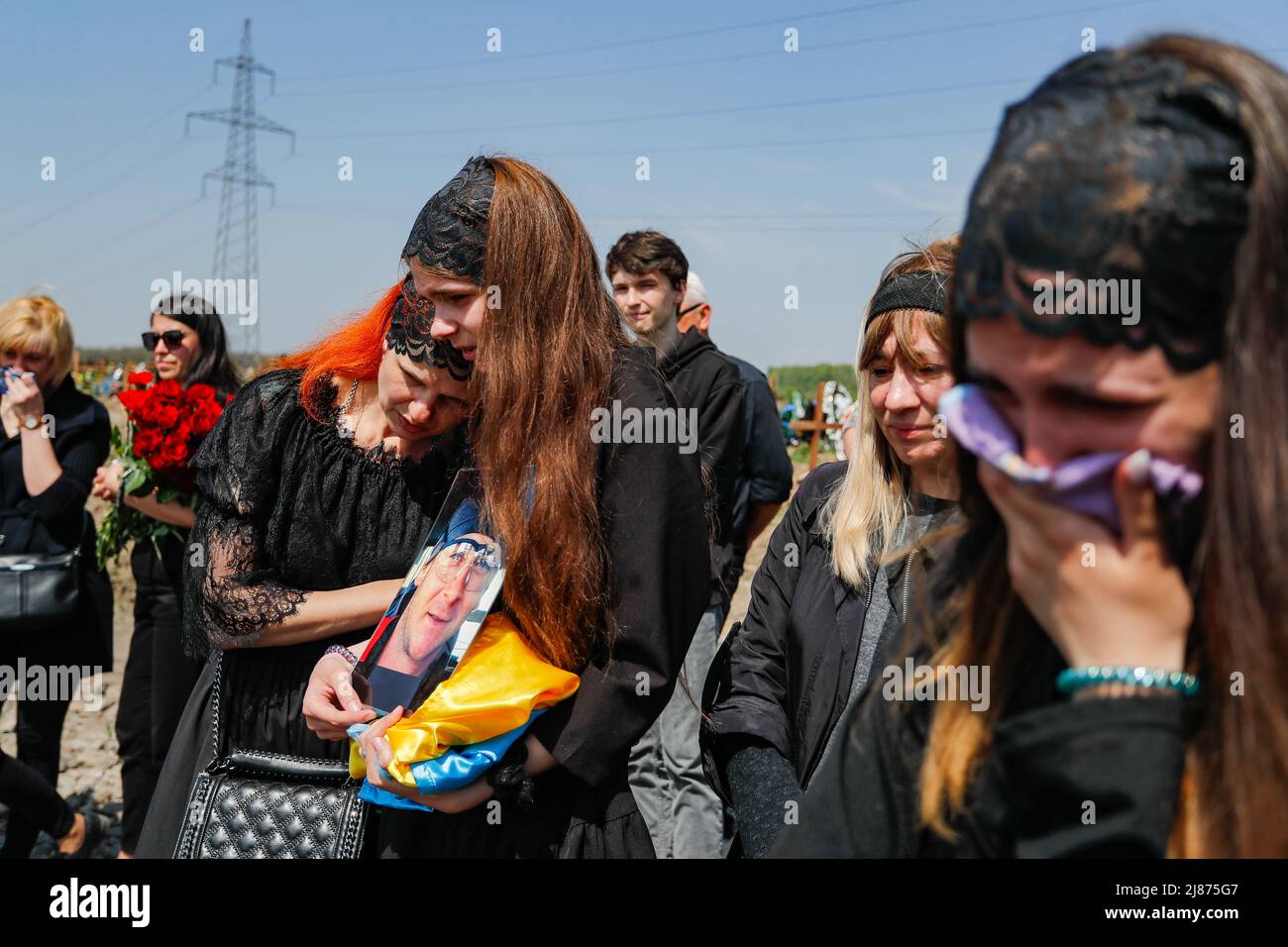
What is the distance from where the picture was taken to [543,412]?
2.16 m

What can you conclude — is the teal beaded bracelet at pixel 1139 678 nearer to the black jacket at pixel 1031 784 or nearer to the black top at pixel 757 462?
the black jacket at pixel 1031 784

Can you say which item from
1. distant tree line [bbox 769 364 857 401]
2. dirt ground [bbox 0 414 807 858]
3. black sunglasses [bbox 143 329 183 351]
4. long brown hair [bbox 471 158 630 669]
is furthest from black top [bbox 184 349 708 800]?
distant tree line [bbox 769 364 857 401]

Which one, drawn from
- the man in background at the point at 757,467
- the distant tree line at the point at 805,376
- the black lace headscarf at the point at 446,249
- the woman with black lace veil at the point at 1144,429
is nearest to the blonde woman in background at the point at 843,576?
the black lace headscarf at the point at 446,249

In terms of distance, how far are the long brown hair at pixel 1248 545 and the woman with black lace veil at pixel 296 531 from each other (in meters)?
1.71

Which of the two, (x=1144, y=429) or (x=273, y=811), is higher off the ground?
(x=1144, y=429)

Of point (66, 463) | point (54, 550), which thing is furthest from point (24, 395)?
point (54, 550)

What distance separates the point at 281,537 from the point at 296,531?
41 millimetres

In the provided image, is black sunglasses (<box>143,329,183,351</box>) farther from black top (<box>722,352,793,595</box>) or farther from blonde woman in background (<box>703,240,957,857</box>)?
blonde woman in background (<box>703,240,957,857</box>)

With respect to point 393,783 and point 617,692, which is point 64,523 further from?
point 617,692

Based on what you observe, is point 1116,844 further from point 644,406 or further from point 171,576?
point 171,576

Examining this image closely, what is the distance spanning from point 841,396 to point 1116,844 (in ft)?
65.5

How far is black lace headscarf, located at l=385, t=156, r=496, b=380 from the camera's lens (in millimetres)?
2186
